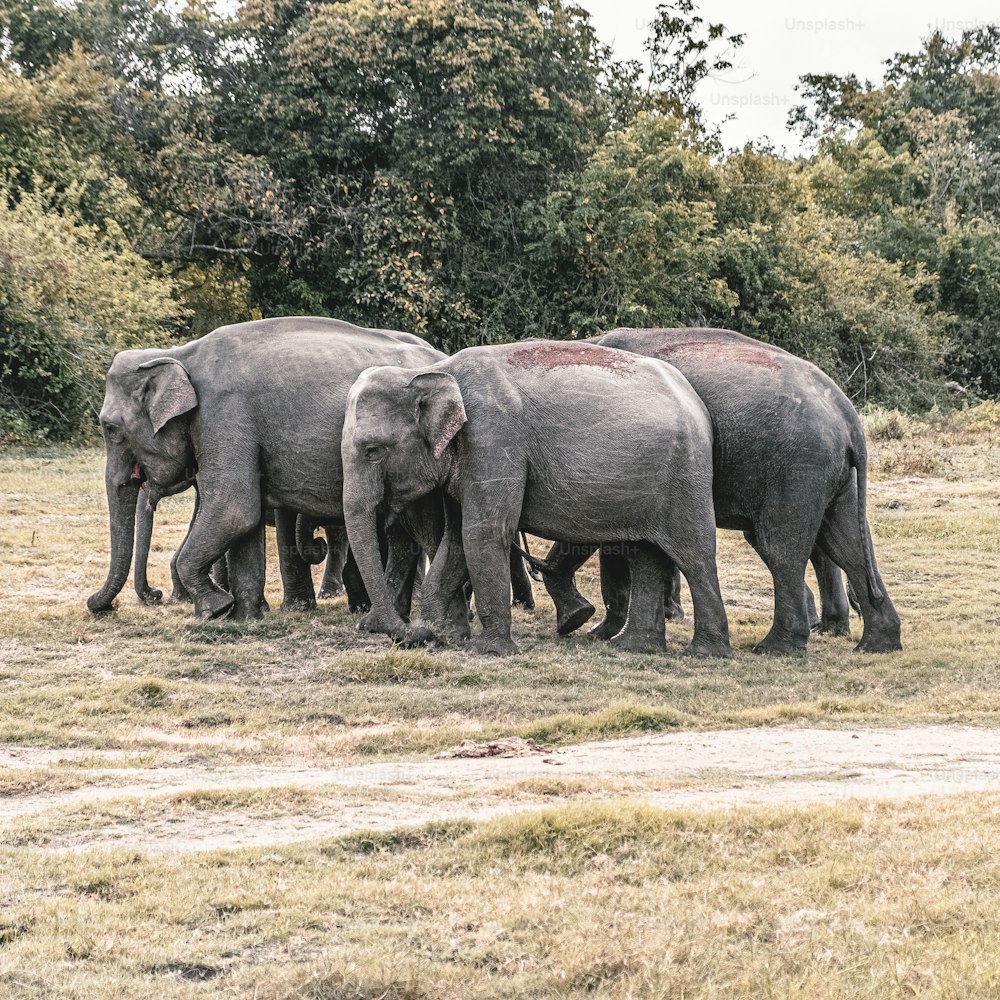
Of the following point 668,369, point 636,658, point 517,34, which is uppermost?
point 517,34

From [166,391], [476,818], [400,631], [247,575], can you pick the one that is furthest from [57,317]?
[476,818]

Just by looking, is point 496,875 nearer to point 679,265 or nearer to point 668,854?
point 668,854

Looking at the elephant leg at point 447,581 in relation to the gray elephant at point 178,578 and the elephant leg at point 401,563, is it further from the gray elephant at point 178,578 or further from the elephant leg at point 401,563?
Result: the gray elephant at point 178,578

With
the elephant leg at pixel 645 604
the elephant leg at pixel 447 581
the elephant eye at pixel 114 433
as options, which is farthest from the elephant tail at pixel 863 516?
the elephant eye at pixel 114 433

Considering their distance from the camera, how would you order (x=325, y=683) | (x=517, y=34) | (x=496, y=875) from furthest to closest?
(x=517, y=34)
(x=325, y=683)
(x=496, y=875)

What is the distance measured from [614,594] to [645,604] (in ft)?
3.17

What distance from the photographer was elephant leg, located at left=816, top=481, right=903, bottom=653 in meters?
12.1

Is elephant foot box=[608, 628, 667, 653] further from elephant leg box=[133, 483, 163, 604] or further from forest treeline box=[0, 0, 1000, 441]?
forest treeline box=[0, 0, 1000, 441]

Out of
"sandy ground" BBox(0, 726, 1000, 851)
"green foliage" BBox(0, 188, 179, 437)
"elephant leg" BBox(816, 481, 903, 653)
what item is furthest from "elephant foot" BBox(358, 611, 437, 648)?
"green foliage" BBox(0, 188, 179, 437)

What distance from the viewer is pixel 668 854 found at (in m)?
6.00

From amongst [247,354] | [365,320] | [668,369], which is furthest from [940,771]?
[365,320]

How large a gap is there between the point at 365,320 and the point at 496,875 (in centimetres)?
2286

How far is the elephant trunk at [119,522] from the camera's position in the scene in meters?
12.3

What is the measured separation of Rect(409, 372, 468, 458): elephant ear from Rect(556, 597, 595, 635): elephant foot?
6.02 feet
